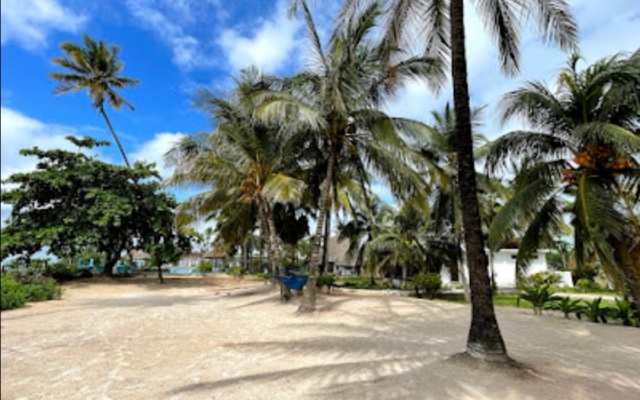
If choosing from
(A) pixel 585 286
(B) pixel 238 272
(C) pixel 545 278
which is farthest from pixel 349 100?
(B) pixel 238 272

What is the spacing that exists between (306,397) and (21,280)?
15558mm

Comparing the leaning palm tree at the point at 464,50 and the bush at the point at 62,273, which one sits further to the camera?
the bush at the point at 62,273

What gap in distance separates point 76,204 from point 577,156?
21896 millimetres

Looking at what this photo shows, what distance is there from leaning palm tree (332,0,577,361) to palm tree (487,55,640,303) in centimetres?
188

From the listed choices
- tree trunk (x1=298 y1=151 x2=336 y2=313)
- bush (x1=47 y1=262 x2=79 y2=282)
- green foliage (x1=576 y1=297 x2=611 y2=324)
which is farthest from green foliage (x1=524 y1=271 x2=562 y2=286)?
bush (x1=47 y1=262 x2=79 y2=282)

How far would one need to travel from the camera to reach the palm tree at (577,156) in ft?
25.7

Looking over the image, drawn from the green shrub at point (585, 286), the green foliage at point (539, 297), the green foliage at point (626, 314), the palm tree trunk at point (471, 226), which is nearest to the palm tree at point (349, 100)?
the palm tree trunk at point (471, 226)

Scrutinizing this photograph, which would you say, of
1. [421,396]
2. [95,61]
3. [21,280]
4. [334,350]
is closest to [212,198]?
[21,280]

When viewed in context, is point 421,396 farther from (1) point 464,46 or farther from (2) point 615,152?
(2) point 615,152

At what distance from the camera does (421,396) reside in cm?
413

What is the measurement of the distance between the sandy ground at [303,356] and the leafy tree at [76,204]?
9.23 m

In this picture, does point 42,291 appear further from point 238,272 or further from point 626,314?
point 626,314

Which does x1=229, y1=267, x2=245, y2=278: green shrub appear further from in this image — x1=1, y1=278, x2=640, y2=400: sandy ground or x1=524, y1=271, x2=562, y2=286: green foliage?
x1=524, y1=271, x2=562, y2=286: green foliage

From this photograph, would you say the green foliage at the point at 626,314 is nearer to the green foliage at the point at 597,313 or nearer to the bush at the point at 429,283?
the green foliage at the point at 597,313
